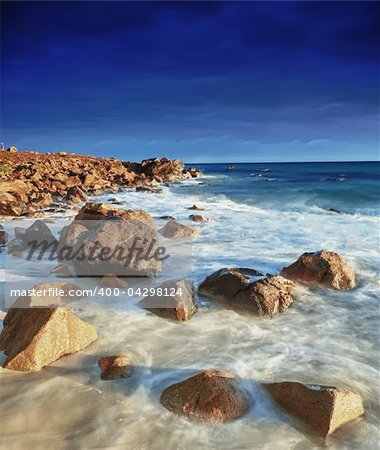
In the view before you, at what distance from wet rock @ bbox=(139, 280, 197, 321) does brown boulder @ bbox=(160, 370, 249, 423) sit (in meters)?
1.91

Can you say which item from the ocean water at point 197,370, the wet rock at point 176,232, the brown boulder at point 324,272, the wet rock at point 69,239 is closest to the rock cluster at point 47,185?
the wet rock at point 176,232

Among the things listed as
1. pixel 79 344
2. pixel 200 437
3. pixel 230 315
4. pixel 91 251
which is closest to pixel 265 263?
→ pixel 230 315

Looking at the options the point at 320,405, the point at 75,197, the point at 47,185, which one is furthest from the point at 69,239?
the point at 47,185

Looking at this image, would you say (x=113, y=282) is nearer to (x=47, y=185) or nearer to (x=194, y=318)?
(x=194, y=318)

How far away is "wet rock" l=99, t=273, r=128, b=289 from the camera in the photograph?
7305 mm

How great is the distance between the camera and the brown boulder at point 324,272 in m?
7.54

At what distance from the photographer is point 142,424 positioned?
3777 mm

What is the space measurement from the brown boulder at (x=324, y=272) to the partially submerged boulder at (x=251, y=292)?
2.41ft

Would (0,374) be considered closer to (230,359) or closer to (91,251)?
(230,359)

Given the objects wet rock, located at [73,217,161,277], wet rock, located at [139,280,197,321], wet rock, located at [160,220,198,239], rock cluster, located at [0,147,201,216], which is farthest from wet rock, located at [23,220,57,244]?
rock cluster, located at [0,147,201,216]

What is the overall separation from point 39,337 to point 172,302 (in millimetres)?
2197

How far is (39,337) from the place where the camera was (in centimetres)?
454

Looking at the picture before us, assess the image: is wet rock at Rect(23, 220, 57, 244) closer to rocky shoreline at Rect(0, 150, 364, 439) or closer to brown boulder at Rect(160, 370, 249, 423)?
rocky shoreline at Rect(0, 150, 364, 439)

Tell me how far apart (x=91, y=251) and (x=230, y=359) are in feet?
12.4
